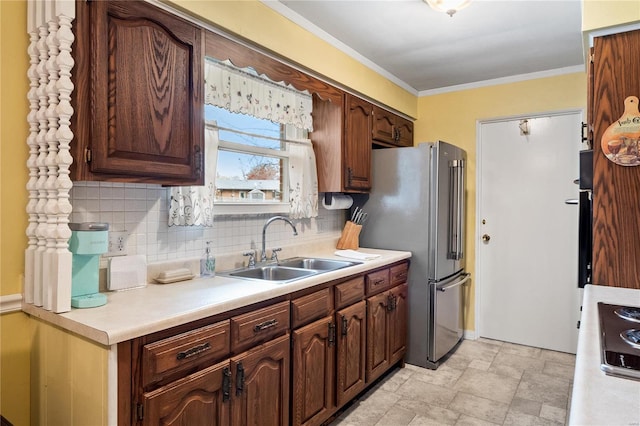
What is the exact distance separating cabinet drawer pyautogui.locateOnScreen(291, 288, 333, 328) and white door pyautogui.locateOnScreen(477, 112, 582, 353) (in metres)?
2.18

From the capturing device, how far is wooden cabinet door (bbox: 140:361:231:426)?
1338 millimetres

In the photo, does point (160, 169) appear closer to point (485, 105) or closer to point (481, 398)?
point (481, 398)

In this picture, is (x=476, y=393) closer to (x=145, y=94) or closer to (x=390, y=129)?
(x=390, y=129)

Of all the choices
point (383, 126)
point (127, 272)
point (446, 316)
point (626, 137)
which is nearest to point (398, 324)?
point (446, 316)

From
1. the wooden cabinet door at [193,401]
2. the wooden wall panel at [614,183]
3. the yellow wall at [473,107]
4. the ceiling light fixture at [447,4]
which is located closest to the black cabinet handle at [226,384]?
the wooden cabinet door at [193,401]

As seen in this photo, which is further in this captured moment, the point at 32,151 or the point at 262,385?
the point at 262,385

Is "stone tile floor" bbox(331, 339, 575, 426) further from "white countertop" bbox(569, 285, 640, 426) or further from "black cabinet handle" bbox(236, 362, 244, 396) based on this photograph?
"white countertop" bbox(569, 285, 640, 426)

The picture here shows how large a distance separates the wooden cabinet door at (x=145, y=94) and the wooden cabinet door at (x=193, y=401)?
0.80 m

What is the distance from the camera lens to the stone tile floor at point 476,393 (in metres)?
2.39

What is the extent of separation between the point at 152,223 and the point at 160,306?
62 cm

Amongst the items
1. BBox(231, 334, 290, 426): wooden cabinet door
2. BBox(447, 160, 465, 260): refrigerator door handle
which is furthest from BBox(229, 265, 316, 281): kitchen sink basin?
BBox(447, 160, 465, 260): refrigerator door handle

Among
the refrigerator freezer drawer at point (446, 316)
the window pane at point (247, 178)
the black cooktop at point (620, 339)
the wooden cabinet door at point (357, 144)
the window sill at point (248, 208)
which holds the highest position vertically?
the wooden cabinet door at point (357, 144)

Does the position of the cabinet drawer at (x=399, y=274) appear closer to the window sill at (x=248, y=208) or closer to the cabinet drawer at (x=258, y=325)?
the window sill at (x=248, y=208)

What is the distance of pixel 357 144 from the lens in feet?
10.3
